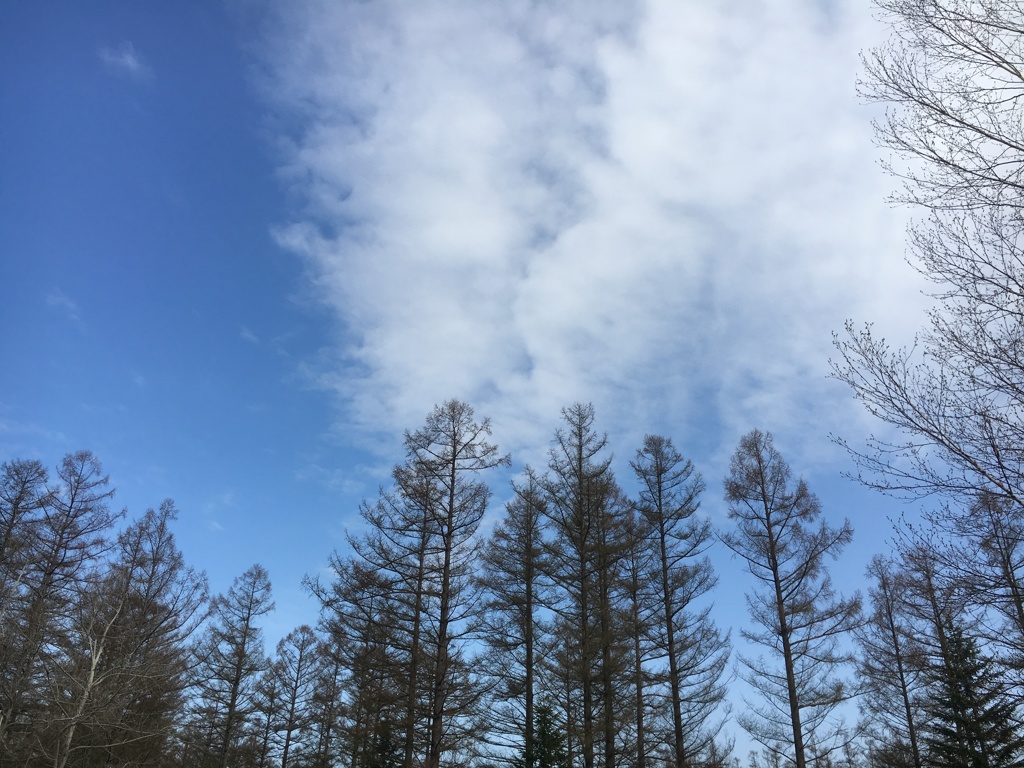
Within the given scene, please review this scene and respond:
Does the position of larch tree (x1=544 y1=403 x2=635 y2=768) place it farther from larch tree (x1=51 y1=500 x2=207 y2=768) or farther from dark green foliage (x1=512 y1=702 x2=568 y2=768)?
larch tree (x1=51 y1=500 x2=207 y2=768)

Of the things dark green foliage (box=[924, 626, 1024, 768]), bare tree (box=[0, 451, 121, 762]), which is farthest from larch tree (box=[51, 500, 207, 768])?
dark green foliage (box=[924, 626, 1024, 768])

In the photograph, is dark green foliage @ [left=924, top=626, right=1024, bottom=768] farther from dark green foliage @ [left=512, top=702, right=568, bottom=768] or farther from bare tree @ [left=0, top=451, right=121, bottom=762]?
bare tree @ [left=0, top=451, right=121, bottom=762]

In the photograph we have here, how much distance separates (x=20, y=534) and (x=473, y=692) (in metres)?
15.9

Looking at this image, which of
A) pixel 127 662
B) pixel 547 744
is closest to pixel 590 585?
pixel 547 744

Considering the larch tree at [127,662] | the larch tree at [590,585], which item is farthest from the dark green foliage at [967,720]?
the larch tree at [127,662]

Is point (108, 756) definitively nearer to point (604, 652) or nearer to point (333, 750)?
point (333, 750)

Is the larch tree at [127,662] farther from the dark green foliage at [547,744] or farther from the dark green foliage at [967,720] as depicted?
the dark green foliage at [967,720]

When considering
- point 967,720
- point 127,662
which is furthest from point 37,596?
point 967,720

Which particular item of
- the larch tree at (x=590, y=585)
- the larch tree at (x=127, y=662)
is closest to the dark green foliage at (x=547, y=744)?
the larch tree at (x=590, y=585)

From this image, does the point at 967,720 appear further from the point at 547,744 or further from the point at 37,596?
the point at 37,596


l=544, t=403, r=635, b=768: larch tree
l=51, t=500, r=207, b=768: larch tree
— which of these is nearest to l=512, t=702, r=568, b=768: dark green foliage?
l=544, t=403, r=635, b=768: larch tree

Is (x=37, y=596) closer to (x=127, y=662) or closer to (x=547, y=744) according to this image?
(x=127, y=662)

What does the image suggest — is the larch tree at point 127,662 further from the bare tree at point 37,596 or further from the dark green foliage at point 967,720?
the dark green foliage at point 967,720

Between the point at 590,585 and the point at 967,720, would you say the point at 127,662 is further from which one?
the point at 967,720
